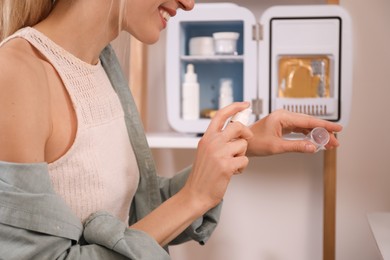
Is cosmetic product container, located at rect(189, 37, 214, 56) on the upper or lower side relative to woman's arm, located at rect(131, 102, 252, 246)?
upper

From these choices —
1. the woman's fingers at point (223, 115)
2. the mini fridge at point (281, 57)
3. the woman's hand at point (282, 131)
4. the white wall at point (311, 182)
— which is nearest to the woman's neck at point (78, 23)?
the woman's fingers at point (223, 115)

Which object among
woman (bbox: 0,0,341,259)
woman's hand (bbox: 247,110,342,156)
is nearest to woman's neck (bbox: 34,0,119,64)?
woman (bbox: 0,0,341,259)

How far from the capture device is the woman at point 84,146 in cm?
57

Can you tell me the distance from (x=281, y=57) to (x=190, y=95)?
238 millimetres

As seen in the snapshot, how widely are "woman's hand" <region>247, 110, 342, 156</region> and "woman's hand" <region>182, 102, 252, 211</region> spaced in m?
0.18

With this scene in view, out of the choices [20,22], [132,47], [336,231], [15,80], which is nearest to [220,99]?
[132,47]

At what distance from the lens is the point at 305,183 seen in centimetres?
146

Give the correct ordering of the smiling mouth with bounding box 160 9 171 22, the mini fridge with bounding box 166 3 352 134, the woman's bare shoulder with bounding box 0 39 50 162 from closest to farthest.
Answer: the woman's bare shoulder with bounding box 0 39 50 162
the smiling mouth with bounding box 160 9 171 22
the mini fridge with bounding box 166 3 352 134

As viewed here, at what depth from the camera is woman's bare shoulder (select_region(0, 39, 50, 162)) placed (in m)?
0.57

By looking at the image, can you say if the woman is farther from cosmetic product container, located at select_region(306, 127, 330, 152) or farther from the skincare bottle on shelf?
the skincare bottle on shelf

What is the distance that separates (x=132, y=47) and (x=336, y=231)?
2.50 ft

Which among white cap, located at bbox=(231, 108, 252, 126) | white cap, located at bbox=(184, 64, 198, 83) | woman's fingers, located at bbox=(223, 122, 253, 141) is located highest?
white cap, located at bbox=(184, 64, 198, 83)

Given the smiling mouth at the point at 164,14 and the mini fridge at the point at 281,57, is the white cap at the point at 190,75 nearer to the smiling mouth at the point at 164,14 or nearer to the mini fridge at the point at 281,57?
the mini fridge at the point at 281,57

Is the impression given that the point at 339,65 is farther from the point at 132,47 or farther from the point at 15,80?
the point at 15,80
